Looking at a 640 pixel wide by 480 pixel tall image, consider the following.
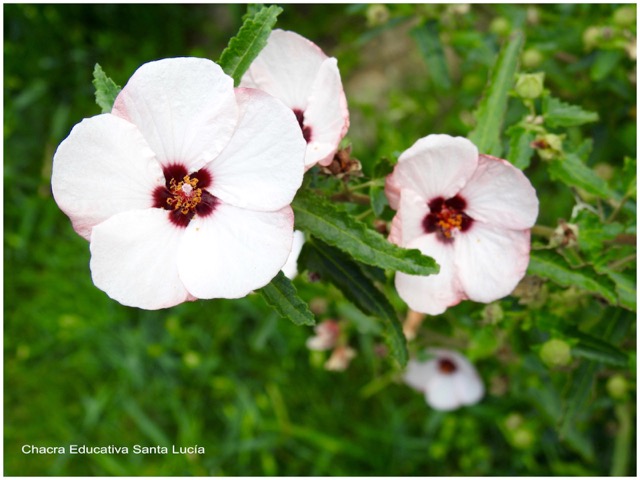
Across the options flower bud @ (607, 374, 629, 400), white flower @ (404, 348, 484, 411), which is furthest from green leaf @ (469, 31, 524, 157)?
white flower @ (404, 348, 484, 411)

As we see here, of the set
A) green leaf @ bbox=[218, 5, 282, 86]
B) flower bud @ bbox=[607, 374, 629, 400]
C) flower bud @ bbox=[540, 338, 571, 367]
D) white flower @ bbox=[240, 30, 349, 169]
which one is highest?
green leaf @ bbox=[218, 5, 282, 86]

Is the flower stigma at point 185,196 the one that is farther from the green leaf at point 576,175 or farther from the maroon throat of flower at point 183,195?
the green leaf at point 576,175

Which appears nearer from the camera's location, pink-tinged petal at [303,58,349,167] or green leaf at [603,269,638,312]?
pink-tinged petal at [303,58,349,167]

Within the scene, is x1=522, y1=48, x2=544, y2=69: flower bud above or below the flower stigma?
below

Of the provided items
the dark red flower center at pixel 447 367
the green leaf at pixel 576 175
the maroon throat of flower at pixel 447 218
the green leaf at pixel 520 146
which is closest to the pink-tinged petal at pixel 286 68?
the maroon throat of flower at pixel 447 218

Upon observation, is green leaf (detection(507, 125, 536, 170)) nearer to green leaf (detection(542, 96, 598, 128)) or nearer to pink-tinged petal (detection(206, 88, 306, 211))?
green leaf (detection(542, 96, 598, 128))

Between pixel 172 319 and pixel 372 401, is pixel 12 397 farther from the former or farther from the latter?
pixel 372 401
